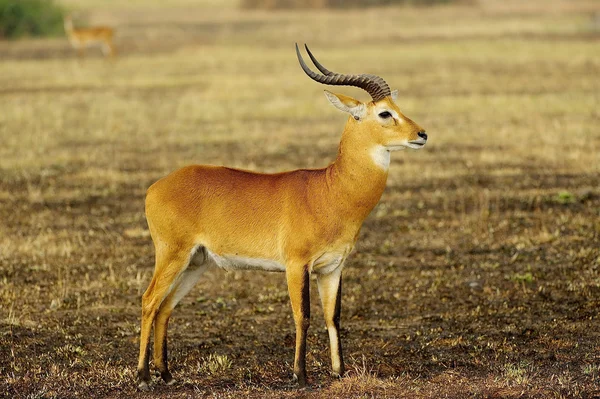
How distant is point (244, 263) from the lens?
678 cm

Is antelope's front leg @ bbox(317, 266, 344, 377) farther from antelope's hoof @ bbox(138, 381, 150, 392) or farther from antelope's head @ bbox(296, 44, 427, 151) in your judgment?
antelope's hoof @ bbox(138, 381, 150, 392)

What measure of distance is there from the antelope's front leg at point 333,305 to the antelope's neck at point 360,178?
404mm

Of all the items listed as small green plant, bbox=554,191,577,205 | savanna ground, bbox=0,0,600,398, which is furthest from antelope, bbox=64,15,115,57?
small green plant, bbox=554,191,577,205

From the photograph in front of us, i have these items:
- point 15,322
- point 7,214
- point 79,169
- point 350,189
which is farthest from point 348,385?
point 79,169

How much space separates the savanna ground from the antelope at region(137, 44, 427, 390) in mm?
535

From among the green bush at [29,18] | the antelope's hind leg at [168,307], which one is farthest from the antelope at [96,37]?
the antelope's hind leg at [168,307]

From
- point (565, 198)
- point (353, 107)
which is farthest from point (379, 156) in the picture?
point (565, 198)

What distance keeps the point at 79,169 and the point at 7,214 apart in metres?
2.86

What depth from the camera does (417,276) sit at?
9.70 metres

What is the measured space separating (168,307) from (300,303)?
930 millimetres

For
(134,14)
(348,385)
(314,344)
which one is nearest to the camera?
(348,385)

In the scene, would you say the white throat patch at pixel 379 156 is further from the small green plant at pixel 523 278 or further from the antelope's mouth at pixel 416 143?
the small green plant at pixel 523 278

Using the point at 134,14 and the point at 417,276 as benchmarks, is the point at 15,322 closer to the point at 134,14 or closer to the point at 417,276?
the point at 417,276

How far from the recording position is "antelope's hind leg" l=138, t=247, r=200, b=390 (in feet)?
22.0
